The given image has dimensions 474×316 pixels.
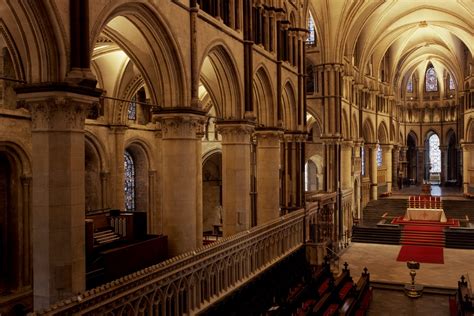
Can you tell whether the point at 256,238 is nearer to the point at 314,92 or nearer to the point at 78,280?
the point at 78,280

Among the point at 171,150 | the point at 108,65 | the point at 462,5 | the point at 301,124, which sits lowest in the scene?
the point at 171,150

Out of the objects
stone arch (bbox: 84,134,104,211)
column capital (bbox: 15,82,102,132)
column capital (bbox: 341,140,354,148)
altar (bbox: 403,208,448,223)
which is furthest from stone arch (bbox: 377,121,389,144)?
column capital (bbox: 15,82,102,132)

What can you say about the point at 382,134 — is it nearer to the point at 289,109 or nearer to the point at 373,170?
the point at 373,170

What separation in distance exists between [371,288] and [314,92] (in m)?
16.3

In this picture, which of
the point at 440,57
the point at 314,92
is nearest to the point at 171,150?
the point at 314,92

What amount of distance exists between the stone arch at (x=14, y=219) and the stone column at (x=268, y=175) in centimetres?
834

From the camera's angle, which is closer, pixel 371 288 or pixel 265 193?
pixel 371 288

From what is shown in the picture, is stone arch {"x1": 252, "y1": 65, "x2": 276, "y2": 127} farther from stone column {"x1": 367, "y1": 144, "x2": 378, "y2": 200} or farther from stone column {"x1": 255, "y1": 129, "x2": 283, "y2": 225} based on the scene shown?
stone column {"x1": 367, "y1": 144, "x2": 378, "y2": 200}

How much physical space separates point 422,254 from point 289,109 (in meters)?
10.6

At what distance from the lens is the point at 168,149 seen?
1193 centimetres

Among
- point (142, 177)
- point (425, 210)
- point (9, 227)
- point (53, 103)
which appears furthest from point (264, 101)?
point (425, 210)

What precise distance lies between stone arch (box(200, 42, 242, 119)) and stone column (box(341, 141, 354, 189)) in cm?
1867

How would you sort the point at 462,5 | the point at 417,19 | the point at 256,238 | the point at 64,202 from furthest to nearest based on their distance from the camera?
the point at 417,19, the point at 462,5, the point at 256,238, the point at 64,202

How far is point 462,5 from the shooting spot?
30359mm
